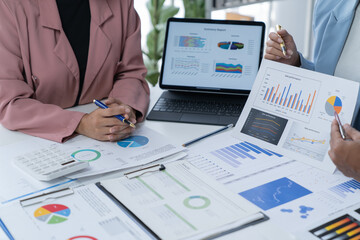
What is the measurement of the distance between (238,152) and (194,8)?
2.19 metres

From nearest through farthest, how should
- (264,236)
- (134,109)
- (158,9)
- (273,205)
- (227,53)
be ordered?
(264,236) < (273,205) < (134,109) < (227,53) < (158,9)

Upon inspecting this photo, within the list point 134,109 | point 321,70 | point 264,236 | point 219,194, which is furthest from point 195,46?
point 264,236

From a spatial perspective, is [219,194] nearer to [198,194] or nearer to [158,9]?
[198,194]

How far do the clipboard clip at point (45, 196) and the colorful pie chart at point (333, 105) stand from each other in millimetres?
741

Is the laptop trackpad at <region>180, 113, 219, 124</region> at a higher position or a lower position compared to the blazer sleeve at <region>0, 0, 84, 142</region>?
lower

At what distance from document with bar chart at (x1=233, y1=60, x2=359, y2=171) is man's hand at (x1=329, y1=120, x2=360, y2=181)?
3.4 inches

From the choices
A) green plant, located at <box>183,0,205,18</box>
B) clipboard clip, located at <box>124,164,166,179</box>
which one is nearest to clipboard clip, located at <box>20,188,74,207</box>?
clipboard clip, located at <box>124,164,166,179</box>

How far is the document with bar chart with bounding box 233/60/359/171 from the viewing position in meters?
1.16

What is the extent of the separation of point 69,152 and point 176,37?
2.11 ft

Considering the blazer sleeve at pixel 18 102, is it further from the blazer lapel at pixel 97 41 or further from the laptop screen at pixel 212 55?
the laptop screen at pixel 212 55

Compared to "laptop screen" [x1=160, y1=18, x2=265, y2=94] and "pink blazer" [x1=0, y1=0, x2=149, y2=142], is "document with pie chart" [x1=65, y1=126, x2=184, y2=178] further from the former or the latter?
"laptop screen" [x1=160, y1=18, x2=265, y2=94]

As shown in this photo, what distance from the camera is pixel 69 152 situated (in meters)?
1.21

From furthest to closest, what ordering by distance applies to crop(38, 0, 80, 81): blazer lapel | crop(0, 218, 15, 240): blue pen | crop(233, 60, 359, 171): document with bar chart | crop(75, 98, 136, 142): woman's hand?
crop(38, 0, 80, 81): blazer lapel, crop(75, 98, 136, 142): woman's hand, crop(233, 60, 359, 171): document with bar chart, crop(0, 218, 15, 240): blue pen

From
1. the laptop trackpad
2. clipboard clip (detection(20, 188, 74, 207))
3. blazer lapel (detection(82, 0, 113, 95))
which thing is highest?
blazer lapel (detection(82, 0, 113, 95))
